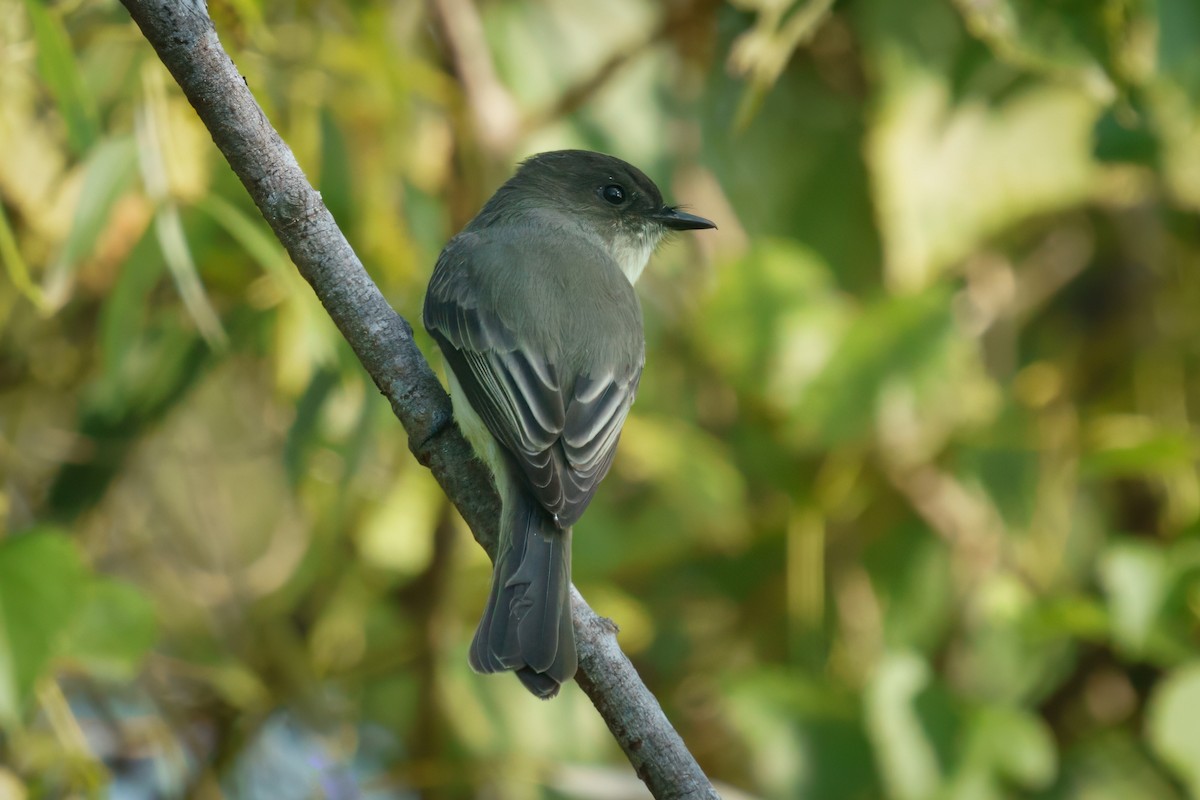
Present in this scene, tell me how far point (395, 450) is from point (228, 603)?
0.70 meters

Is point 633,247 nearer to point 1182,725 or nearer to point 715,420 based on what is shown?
point 715,420

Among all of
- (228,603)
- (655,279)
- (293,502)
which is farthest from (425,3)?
(228,603)

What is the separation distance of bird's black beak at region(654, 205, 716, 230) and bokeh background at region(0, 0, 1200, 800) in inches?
8.1

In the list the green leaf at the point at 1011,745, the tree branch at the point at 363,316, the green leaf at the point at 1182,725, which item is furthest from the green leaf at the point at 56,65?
the green leaf at the point at 1182,725

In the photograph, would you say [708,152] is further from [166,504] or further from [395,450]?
[166,504]

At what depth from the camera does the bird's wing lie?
2.44 m

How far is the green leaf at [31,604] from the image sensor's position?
7.99 feet

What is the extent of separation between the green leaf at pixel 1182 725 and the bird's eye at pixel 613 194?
170 cm

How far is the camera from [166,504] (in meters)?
4.07

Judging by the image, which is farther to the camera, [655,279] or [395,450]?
[655,279]

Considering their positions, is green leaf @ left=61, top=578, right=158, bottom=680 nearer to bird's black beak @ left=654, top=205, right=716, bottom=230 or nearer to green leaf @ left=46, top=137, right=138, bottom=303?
green leaf @ left=46, top=137, right=138, bottom=303

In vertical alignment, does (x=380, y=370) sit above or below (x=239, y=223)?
below

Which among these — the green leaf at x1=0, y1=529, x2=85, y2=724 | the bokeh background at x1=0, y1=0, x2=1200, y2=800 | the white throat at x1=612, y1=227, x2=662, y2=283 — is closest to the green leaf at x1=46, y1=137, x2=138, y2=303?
the bokeh background at x1=0, y1=0, x2=1200, y2=800

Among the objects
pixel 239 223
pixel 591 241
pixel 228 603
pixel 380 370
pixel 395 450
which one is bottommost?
pixel 228 603
